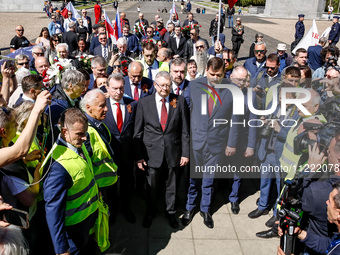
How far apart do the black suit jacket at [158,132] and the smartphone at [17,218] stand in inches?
84.2

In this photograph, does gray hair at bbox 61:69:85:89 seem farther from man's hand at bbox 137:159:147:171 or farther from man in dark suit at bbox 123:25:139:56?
man in dark suit at bbox 123:25:139:56

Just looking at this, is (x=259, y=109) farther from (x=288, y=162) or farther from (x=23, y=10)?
(x=23, y=10)

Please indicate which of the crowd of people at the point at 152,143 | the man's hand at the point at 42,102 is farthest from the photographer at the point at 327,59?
the man's hand at the point at 42,102

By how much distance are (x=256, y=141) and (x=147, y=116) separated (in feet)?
5.54

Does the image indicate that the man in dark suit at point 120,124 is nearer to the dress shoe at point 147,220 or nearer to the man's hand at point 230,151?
the dress shoe at point 147,220

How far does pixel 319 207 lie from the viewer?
2.73 meters

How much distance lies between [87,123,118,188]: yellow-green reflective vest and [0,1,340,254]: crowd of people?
0.01 m

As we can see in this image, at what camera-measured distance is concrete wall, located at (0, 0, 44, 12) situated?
130 feet

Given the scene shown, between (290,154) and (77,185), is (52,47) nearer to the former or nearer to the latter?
(77,185)

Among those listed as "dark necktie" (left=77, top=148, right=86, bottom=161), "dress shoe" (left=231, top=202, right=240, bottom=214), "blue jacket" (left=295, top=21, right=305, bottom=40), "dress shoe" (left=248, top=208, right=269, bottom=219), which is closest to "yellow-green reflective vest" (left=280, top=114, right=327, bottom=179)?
"dress shoe" (left=248, top=208, right=269, bottom=219)

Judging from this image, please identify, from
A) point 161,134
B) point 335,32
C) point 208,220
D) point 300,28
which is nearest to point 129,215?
point 208,220

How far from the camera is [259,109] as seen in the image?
479cm

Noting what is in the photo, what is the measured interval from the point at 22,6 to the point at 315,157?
145 ft

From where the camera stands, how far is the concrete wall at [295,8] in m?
39.0
